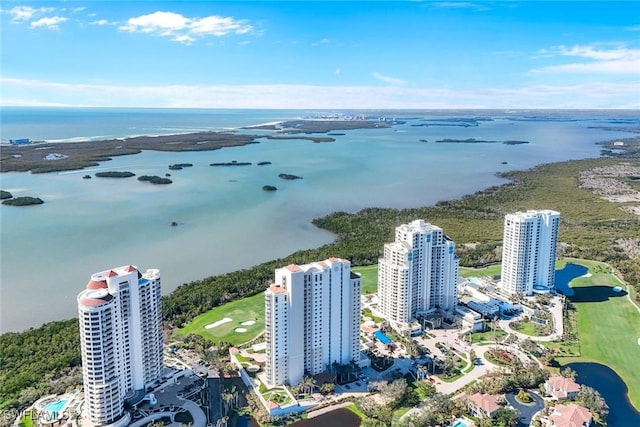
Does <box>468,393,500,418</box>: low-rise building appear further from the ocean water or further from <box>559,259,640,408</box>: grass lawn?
the ocean water

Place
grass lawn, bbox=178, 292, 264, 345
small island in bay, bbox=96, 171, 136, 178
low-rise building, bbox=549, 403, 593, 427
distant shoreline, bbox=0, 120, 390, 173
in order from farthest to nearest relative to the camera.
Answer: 1. distant shoreline, bbox=0, 120, 390, 173
2. small island in bay, bbox=96, 171, 136, 178
3. grass lawn, bbox=178, 292, 264, 345
4. low-rise building, bbox=549, 403, 593, 427

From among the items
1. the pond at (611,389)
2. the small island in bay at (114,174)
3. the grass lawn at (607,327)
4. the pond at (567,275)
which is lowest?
the pond at (611,389)

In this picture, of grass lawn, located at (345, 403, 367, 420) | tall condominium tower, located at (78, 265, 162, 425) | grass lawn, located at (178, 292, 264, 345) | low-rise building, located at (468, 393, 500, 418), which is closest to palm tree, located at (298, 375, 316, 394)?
grass lawn, located at (345, 403, 367, 420)

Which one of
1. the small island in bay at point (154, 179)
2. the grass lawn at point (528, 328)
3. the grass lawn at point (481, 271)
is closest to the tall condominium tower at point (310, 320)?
the grass lawn at point (528, 328)

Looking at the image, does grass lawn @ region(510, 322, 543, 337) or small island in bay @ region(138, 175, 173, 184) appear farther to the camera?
small island in bay @ region(138, 175, 173, 184)

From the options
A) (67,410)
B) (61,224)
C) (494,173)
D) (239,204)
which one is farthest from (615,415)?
(494,173)

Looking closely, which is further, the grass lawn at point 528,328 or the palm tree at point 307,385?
the grass lawn at point 528,328

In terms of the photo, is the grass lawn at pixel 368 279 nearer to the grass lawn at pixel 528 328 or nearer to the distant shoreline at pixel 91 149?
the grass lawn at pixel 528 328
